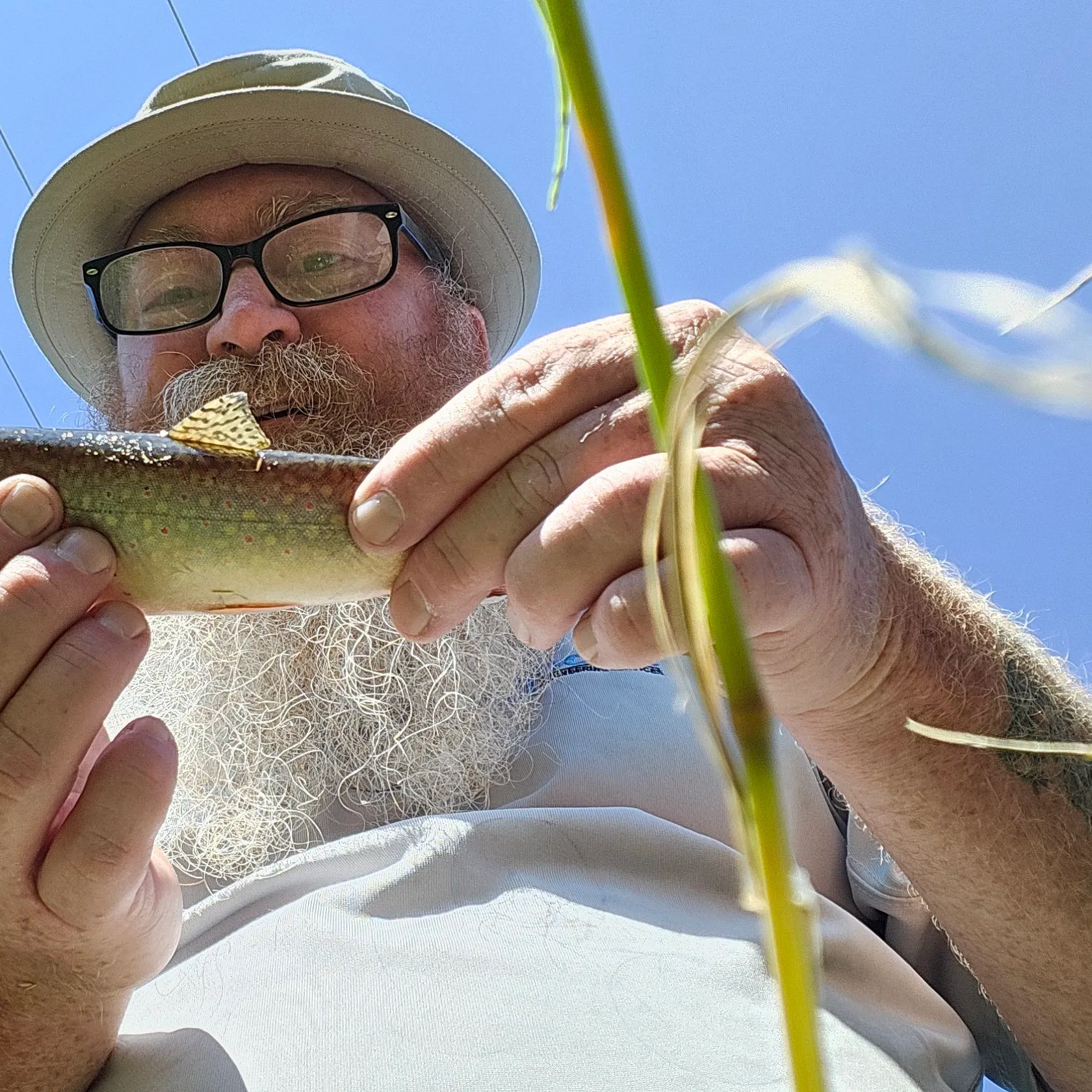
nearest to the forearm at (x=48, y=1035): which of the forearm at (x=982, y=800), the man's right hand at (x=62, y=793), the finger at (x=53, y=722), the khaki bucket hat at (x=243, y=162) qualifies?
the man's right hand at (x=62, y=793)

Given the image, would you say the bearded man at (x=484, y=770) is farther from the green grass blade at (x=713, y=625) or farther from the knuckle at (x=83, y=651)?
the green grass blade at (x=713, y=625)

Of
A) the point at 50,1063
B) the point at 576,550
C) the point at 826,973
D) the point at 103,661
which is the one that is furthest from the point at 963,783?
the point at 50,1063

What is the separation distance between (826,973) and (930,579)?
0.87 m

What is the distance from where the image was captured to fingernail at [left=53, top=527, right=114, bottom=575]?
1369mm

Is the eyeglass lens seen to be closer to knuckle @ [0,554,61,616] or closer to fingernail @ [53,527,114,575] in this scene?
fingernail @ [53,527,114,575]

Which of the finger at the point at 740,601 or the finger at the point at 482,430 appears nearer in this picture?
the finger at the point at 740,601

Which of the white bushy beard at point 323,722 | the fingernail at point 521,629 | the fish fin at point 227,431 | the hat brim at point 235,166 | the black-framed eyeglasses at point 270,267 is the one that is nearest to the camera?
the fingernail at point 521,629

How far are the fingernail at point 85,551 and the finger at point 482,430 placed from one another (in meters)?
0.41

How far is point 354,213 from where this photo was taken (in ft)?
10.6

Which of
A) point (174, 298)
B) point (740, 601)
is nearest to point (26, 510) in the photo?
point (740, 601)

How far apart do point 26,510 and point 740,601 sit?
105cm

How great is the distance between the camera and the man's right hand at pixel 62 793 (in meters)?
1.29

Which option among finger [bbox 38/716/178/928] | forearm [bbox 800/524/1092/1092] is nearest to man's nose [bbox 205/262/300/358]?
finger [bbox 38/716/178/928]

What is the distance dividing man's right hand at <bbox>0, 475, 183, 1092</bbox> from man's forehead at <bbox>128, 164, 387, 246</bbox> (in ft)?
6.84
